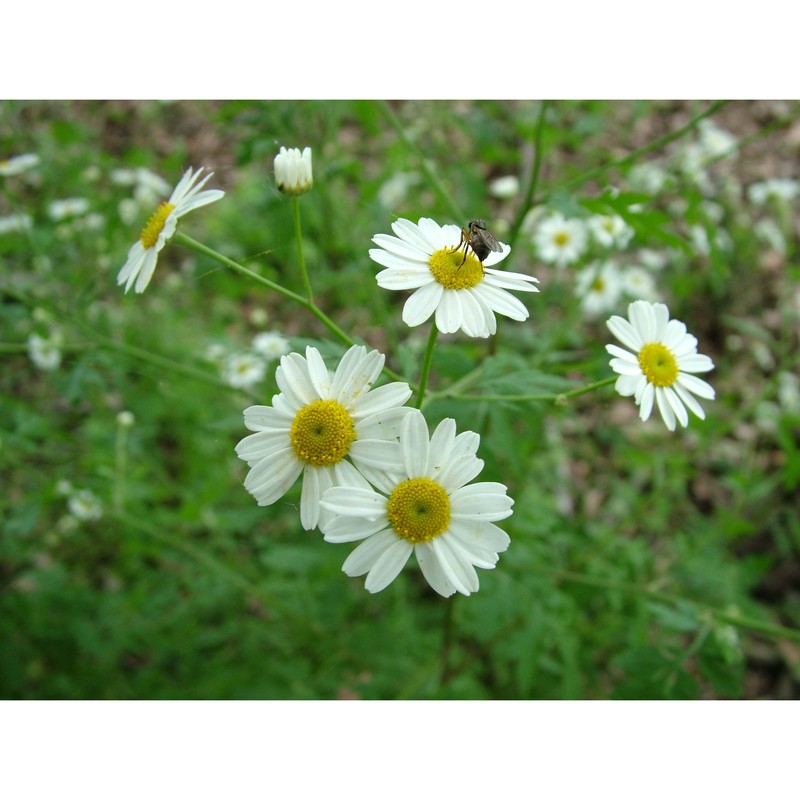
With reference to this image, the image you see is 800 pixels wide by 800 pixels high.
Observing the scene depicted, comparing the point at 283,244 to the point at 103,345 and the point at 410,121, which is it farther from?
the point at 410,121

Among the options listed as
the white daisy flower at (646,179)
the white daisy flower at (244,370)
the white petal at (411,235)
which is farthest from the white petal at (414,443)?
the white daisy flower at (646,179)

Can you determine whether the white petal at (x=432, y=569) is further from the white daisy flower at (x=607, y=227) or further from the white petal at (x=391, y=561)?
the white daisy flower at (x=607, y=227)

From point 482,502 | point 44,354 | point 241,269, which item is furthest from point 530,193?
point 44,354

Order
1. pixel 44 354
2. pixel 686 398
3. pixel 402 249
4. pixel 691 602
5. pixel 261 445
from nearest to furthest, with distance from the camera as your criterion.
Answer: pixel 261 445 → pixel 402 249 → pixel 686 398 → pixel 691 602 → pixel 44 354

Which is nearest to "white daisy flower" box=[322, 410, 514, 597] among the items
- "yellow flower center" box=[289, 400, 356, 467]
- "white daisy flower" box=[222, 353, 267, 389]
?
"yellow flower center" box=[289, 400, 356, 467]

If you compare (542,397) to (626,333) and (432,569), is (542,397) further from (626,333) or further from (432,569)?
(432,569)

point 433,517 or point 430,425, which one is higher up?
point 430,425
